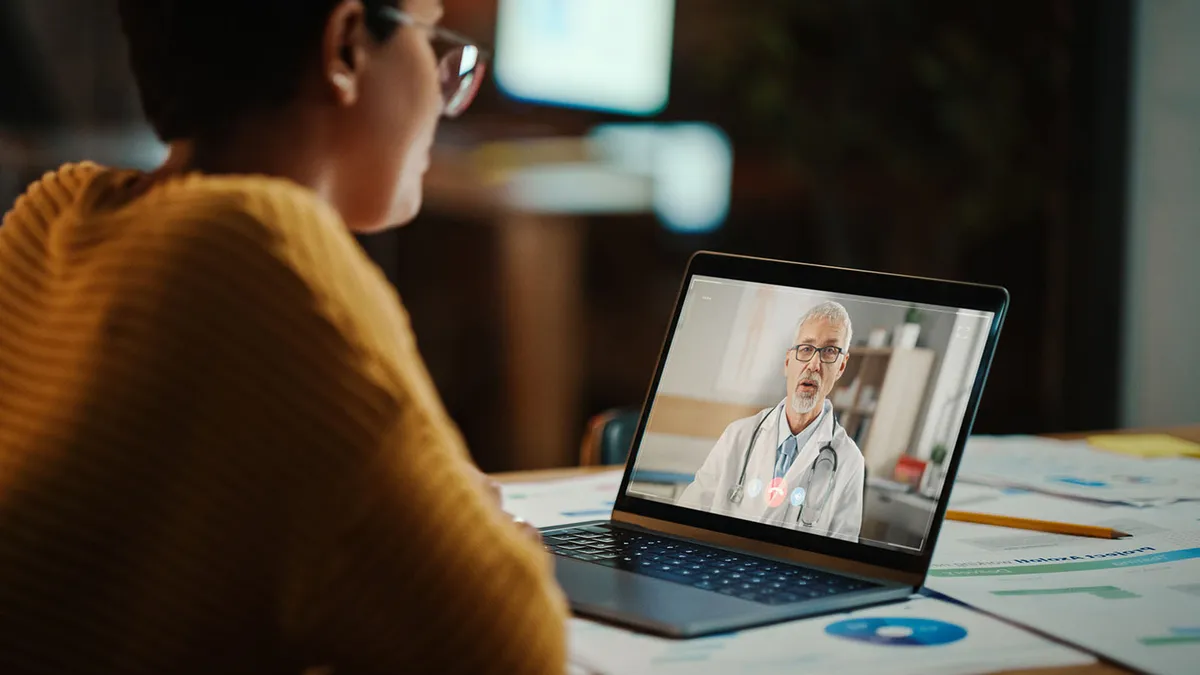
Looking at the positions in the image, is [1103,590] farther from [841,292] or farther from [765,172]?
[765,172]

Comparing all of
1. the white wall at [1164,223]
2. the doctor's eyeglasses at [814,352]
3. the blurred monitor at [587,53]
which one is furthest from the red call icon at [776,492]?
the blurred monitor at [587,53]

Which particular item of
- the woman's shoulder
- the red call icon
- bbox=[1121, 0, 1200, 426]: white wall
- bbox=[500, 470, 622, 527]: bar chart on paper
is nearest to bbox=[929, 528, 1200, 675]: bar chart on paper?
the red call icon

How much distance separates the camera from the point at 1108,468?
4.58 ft

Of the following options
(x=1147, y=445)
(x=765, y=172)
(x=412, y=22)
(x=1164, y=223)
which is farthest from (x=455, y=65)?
(x=765, y=172)

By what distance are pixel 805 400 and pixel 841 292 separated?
0.34 ft

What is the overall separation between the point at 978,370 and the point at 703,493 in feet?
0.77

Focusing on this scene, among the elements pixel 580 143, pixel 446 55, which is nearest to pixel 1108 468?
pixel 446 55

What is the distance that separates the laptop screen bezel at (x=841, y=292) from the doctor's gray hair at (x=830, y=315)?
0.05 feet

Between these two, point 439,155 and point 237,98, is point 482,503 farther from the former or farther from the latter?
point 439,155

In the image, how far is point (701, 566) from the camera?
864mm

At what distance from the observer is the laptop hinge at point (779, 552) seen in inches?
33.3

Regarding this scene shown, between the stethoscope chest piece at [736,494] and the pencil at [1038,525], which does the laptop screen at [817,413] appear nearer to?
the stethoscope chest piece at [736,494]

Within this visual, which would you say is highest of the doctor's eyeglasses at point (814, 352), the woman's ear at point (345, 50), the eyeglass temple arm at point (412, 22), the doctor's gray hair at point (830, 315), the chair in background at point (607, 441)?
the eyeglass temple arm at point (412, 22)

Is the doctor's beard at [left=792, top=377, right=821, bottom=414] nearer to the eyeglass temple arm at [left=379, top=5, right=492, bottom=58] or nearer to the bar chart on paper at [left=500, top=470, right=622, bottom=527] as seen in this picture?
the bar chart on paper at [left=500, top=470, right=622, bottom=527]
